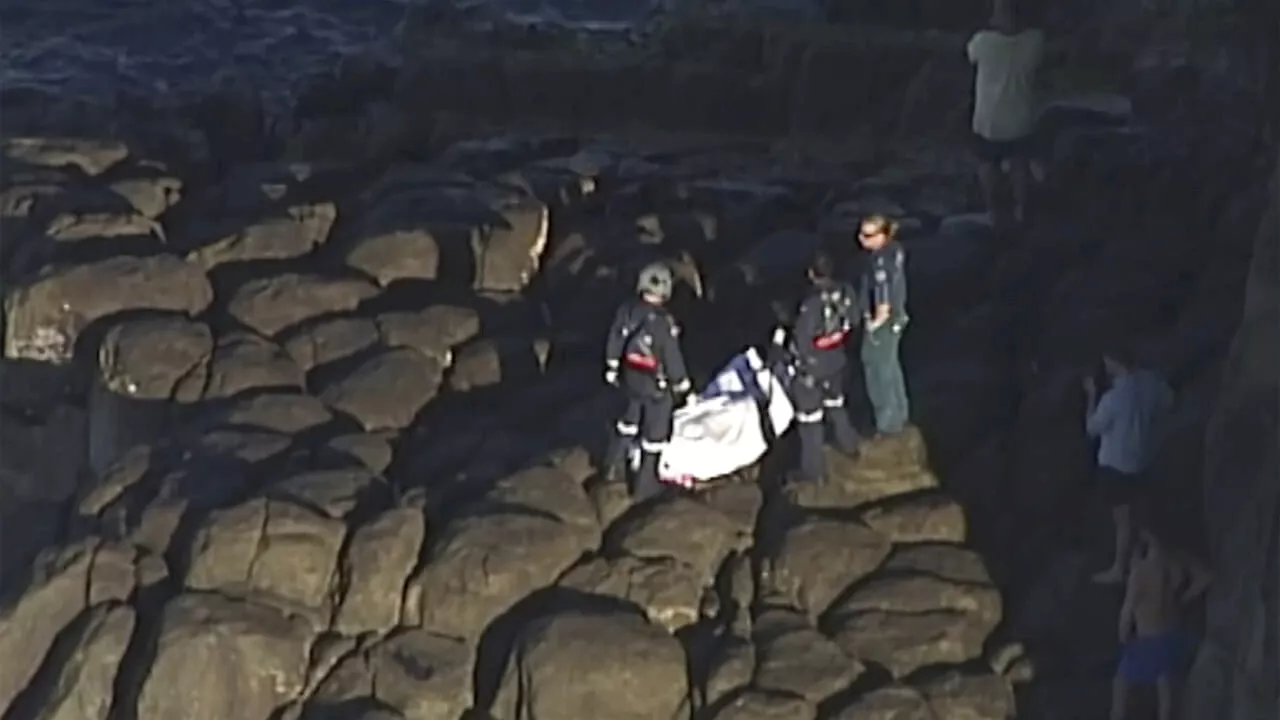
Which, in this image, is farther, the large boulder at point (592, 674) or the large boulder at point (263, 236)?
the large boulder at point (263, 236)

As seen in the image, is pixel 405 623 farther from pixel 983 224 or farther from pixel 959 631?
pixel 983 224

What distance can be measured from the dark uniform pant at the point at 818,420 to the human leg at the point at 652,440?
3.07 ft

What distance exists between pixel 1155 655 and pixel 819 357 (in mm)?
3128

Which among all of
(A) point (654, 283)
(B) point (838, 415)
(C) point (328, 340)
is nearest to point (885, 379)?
(B) point (838, 415)

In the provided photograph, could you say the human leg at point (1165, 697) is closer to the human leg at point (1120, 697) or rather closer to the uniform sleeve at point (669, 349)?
the human leg at point (1120, 697)

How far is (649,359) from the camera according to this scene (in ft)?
52.2

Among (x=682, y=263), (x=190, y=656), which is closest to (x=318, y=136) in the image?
(x=682, y=263)

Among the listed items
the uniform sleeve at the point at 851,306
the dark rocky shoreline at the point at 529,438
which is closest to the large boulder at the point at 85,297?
the dark rocky shoreline at the point at 529,438

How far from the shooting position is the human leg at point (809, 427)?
16312 mm

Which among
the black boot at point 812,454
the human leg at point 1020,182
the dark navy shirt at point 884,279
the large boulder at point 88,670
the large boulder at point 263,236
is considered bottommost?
the large boulder at point 88,670

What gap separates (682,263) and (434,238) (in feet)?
8.67

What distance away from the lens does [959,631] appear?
15992 millimetres

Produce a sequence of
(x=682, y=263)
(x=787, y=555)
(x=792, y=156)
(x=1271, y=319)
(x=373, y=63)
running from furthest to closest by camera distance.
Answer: (x=373, y=63) → (x=792, y=156) → (x=682, y=263) → (x=787, y=555) → (x=1271, y=319)

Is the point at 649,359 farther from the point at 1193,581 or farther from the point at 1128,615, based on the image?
the point at 1193,581
